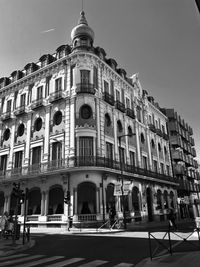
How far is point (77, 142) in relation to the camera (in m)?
22.1

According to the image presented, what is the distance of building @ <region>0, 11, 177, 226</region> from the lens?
21.1m

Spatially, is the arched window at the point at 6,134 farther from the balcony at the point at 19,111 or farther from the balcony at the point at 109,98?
the balcony at the point at 109,98

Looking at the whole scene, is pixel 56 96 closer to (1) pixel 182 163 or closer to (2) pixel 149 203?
(2) pixel 149 203

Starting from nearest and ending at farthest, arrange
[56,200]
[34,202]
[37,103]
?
[56,200]
[34,202]
[37,103]

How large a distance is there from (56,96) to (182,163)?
29.8m

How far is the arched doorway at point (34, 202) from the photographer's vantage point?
23.1m

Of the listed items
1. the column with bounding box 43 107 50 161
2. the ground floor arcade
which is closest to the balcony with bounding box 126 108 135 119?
the ground floor arcade

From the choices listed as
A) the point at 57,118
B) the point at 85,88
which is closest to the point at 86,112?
the point at 85,88

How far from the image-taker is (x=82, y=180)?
67.7 ft

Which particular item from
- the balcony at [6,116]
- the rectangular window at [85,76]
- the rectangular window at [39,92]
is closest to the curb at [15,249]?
the rectangular window at [85,76]

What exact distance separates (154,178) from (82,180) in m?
13.5

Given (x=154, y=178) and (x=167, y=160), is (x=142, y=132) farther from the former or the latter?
(x=167, y=160)

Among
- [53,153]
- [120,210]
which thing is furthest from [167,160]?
[53,153]

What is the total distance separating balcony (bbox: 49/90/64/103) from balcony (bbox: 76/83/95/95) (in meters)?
1.92
